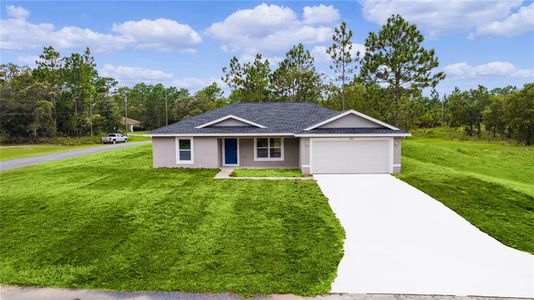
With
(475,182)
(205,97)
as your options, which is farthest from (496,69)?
(205,97)

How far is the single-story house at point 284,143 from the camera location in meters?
18.5

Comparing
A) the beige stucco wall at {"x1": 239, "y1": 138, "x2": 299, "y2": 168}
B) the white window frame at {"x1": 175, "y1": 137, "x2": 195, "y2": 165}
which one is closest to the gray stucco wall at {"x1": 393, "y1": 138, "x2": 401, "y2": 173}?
the beige stucco wall at {"x1": 239, "y1": 138, "x2": 299, "y2": 168}

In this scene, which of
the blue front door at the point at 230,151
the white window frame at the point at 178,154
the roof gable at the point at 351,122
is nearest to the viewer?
the roof gable at the point at 351,122

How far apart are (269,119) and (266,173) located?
17.2ft

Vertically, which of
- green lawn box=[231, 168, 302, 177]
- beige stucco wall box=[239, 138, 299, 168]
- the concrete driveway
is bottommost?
the concrete driveway

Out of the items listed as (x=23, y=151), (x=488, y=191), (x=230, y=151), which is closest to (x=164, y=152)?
(x=230, y=151)

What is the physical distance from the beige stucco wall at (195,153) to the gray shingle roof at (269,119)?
21.2 inches

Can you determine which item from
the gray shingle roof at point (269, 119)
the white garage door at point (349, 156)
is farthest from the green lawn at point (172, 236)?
the gray shingle roof at point (269, 119)

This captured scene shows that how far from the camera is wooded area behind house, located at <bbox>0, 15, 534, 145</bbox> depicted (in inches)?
1294

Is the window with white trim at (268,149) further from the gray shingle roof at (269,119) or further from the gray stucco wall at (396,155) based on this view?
the gray stucco wall at (396,155)

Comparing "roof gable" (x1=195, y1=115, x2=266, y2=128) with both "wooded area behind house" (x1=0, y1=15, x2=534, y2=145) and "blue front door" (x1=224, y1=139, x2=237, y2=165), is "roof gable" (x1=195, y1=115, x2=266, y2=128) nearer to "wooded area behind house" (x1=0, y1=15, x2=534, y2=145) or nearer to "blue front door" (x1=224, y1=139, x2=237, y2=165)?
"blue front door" (x1=224, y1=139, x2=237, y2=165)

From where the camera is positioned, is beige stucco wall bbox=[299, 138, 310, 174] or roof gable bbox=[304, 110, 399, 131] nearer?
beige stucco wall bbox=[299, 138, 310, 174]

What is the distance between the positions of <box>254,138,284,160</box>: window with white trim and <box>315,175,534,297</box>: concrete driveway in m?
8.61

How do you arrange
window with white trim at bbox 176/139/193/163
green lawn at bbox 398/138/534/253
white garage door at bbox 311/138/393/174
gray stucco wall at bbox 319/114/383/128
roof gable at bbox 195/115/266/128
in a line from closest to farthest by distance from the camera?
green lawn at bbox 398/138/534/253, white garage door at bbox 311/138/393/174, gray stucco wall at bbox 319/114/383/128, window with white trim at bbox 176/139/193/163, roof gable at bbox 195/115/266/128
